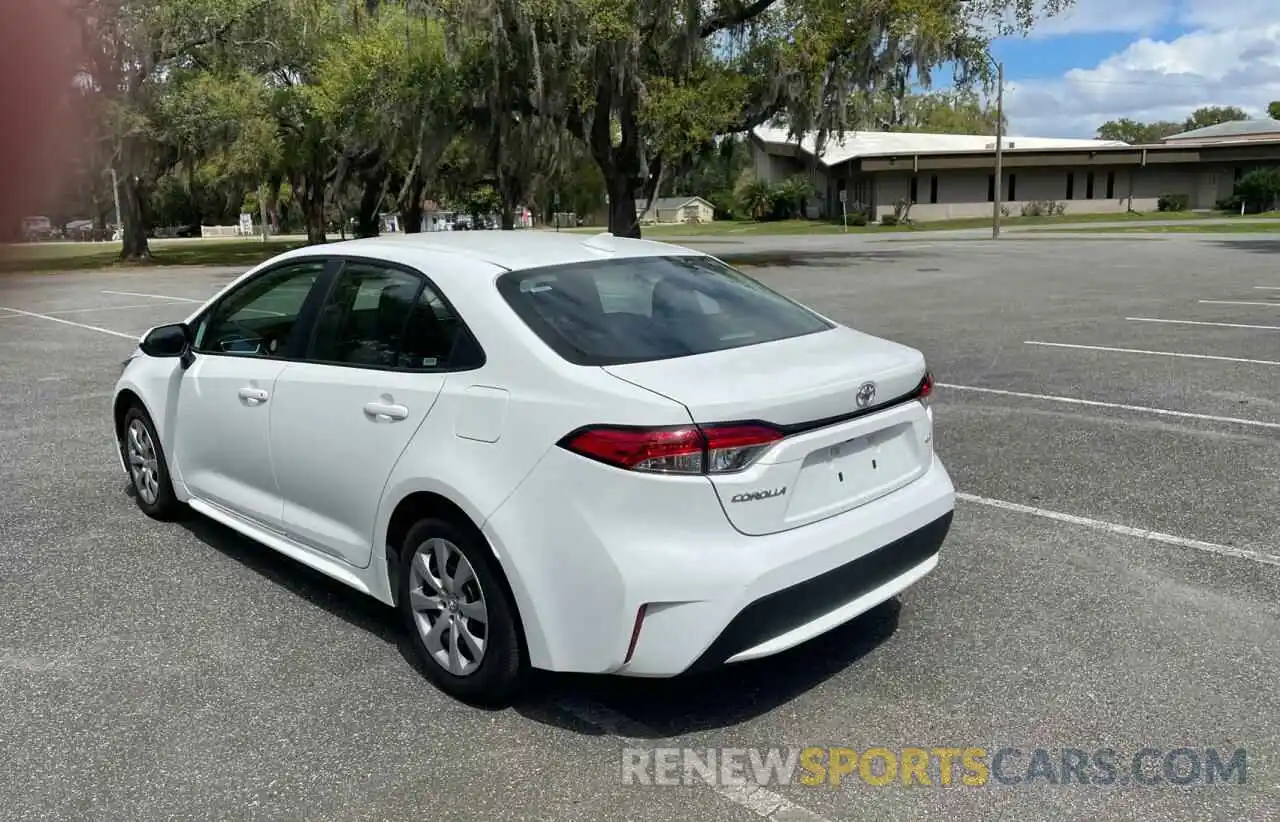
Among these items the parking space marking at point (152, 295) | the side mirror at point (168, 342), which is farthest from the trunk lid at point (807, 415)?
the parking space marking at point (152, 295)

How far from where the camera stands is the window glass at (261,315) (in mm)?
4738

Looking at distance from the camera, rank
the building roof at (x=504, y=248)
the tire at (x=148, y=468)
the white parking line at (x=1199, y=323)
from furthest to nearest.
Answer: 1. the white parking line at (x=1199, y=323)
2. the tire at (x=148, y=468)
3. the building roof at (x=504, y=248)

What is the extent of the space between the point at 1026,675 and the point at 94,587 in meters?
4.09

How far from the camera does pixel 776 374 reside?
11.8 ft

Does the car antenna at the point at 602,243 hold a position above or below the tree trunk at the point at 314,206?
below

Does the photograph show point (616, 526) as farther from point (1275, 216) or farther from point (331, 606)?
point (1275, 216)

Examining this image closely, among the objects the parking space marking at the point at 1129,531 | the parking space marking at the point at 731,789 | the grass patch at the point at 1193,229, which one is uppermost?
the grass patch at the point at 1193,229

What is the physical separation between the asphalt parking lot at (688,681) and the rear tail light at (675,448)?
954 millimetres

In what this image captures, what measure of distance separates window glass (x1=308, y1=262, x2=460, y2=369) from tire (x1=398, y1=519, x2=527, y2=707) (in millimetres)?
693

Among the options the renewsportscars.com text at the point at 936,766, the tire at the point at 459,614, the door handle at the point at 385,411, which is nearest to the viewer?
the renewsportscars.com text at the point at 936,766

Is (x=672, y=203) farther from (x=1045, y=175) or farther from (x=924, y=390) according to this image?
(x=924, y=390)

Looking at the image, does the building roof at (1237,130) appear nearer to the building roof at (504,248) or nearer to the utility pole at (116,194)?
the building roof at (504,248)

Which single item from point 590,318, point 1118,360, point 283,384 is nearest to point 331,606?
point 283,384

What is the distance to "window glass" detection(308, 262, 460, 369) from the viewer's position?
4012 millimetres
